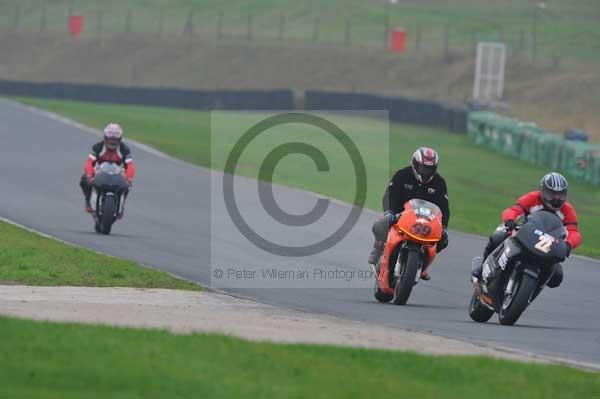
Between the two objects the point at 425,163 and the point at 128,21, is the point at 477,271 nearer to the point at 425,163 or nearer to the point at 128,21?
the point at 425,163

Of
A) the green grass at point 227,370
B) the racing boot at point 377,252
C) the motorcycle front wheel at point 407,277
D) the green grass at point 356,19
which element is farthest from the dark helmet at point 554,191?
the green grass at point 356,19

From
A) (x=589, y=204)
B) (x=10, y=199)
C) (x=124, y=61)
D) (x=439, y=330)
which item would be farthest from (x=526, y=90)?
(x=439, y=330)

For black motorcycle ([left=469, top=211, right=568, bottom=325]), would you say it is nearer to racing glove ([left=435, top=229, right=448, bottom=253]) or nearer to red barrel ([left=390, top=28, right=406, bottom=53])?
racing glove ([left=435, top=229, right=448, bottom=253])

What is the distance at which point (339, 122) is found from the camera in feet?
161

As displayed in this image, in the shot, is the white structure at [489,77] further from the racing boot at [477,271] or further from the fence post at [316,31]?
the racing boot at [477,271]

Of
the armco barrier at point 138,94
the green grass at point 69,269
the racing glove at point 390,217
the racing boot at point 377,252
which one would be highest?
the racing glove at point 390,217

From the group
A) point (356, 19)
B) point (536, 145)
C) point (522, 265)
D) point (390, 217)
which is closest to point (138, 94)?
point (536, 145)

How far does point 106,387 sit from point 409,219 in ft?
19.1

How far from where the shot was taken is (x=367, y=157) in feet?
122

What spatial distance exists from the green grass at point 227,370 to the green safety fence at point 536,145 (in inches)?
931

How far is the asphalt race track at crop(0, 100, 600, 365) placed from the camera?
44.5 feet

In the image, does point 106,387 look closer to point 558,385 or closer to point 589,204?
point 558,385

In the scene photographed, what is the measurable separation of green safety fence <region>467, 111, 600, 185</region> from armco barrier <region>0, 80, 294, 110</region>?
11.7 m

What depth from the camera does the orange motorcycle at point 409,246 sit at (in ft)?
46.5
